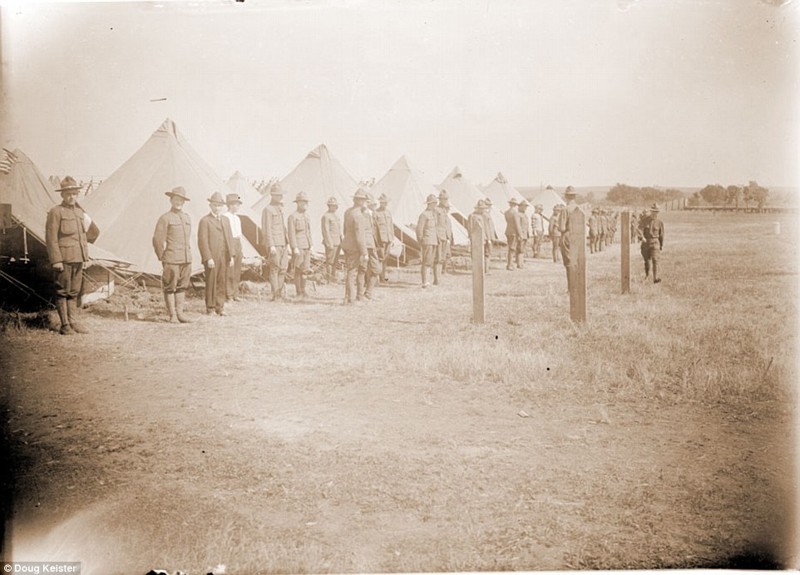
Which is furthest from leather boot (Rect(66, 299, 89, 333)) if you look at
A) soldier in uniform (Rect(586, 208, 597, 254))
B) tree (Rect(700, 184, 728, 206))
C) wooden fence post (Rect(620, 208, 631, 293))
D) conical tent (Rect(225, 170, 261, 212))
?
soldier in uniform (Rect(586, 208, 597, 254))

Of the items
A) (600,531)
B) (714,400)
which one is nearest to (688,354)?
(714,400)

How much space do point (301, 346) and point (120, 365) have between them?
6.07ft

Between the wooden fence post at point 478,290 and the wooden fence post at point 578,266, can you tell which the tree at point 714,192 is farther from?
the wooden fence post at point 478,290

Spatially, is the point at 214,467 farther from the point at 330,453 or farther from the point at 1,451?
the point at 1,451

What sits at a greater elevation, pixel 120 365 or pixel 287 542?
pixel 120 365

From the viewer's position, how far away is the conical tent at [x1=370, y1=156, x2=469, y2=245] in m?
18.2

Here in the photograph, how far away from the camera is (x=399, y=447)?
13.6 ft

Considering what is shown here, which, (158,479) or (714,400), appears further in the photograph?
(714,400)

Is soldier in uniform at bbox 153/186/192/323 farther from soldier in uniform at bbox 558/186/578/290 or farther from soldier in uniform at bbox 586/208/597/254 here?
soldier in uniform at bbox 586/208/597/254

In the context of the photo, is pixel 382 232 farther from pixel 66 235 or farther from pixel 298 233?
pixel 66 235

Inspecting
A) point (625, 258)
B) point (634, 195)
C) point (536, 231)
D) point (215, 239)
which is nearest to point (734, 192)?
point (625, 258)

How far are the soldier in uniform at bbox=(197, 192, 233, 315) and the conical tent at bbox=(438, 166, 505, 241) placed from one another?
1495cm

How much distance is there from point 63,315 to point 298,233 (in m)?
5.34

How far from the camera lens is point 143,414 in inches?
186
